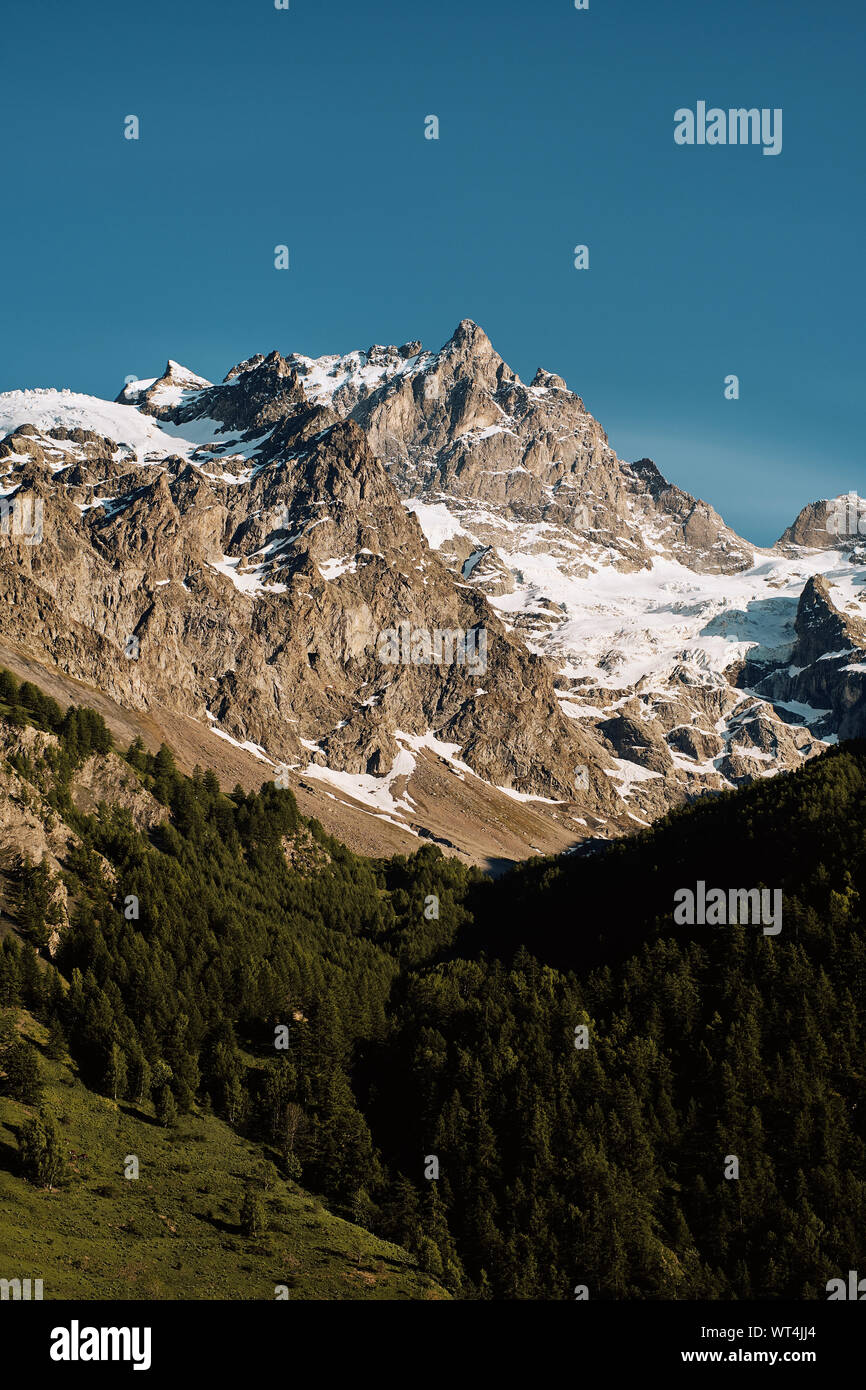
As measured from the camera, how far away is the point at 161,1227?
9206 cm

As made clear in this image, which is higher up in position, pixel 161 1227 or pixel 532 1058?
pixel 532 1058

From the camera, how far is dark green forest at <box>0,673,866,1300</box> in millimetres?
112312

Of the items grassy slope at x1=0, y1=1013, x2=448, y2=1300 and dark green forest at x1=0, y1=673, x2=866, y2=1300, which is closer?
grassy slope at x1=0, y1=1013, x2=448, y2=1300

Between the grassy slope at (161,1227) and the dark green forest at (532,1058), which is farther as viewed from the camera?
the dark green forest at (532,1058)

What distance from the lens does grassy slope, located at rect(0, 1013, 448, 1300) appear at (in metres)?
80.9

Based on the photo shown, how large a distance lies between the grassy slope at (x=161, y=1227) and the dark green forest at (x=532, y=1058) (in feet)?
13.0

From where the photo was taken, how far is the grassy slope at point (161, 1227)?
80.9 metres

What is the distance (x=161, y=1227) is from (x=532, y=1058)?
5389 centimetres

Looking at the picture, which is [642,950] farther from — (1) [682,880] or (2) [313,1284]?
(2) [313,1284]

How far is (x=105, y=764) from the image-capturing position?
19725 cm

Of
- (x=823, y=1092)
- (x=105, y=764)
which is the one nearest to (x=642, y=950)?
(x=823, y=1092)

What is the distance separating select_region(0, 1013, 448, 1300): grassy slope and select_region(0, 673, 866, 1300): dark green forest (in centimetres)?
397

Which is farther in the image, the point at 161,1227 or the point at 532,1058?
the point at 532,1058

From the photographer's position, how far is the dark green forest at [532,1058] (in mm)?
112312
